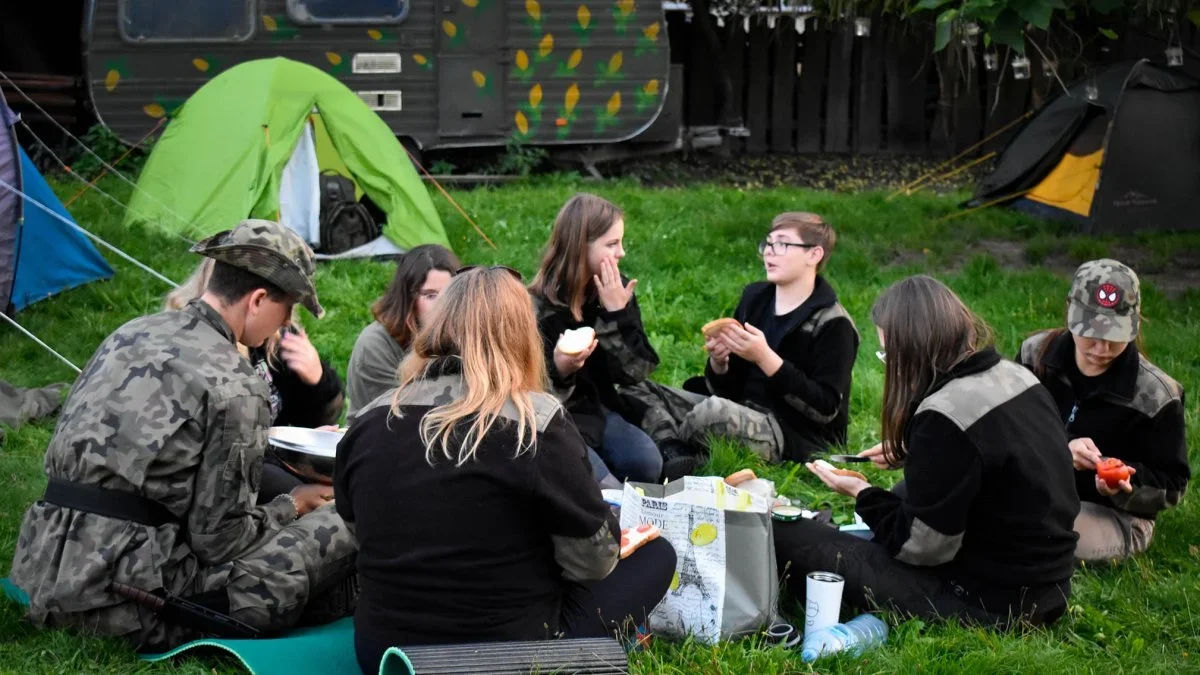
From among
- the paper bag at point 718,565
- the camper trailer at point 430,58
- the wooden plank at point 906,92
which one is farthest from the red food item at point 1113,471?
the wooden plank at point 906,92

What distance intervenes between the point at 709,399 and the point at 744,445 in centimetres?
24

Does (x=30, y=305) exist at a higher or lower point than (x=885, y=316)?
lower

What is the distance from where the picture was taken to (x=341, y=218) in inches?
348

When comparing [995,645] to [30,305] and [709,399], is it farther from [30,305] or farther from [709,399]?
[30,305]

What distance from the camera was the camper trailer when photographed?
1158 cm

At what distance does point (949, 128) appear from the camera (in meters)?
14.9

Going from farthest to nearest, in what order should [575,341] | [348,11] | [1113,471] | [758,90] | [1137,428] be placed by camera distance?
1. [758,90]
2. [348,11]
3. [575,341]
4. [1137,428]
5. [1113,471]

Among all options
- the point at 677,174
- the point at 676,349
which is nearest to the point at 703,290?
the point at 676,349

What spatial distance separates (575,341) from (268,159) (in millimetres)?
4449

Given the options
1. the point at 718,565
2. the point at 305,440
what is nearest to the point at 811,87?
the point at 305,440

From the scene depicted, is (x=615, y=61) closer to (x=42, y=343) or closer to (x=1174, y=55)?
(x=1174, y=55)

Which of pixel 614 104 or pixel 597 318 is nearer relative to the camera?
pixel 597 318

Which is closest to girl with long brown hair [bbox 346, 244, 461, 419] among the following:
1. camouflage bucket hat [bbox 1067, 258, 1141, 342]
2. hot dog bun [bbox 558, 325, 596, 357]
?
hot dog bun [bbox 558, 325, 596, 357]

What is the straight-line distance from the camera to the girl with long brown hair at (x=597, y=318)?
16.5 ft
